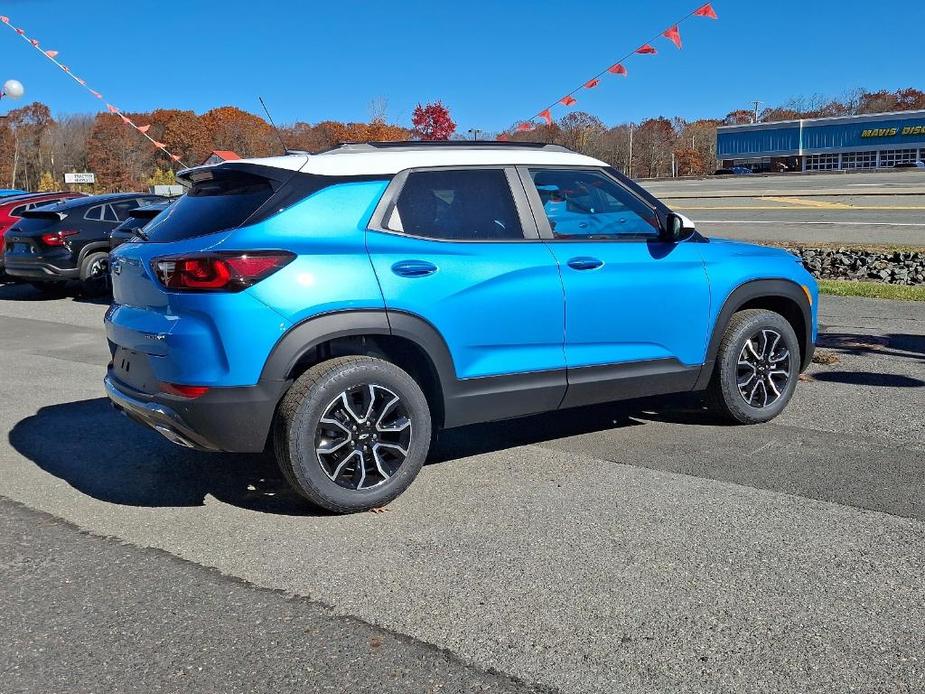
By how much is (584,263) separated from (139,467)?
2.85m

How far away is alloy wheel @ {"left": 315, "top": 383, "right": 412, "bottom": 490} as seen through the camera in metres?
4.33

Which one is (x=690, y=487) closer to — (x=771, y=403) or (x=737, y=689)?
(x=771, y=403)

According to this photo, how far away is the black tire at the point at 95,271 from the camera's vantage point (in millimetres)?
14031

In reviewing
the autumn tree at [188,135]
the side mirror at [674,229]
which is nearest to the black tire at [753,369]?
the side mirror at [674,229]

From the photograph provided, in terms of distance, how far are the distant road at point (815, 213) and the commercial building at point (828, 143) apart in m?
48.0

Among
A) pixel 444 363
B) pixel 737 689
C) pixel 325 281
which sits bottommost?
pixel 737 689

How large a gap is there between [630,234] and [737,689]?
302 centimetres

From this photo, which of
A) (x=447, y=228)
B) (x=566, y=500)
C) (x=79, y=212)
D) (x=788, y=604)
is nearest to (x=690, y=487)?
(x=566, y=500)

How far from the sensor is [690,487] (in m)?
4.72

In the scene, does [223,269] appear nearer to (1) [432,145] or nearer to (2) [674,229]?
(1) [432,145]

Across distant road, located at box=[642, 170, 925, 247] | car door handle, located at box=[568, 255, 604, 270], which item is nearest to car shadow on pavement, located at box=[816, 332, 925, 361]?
car door handle, located at box=[568, 255, 604, 270]

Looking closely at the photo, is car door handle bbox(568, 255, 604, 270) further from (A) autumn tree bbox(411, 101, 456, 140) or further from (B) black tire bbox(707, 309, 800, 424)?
(A) autumn tree bbox(411, 101, 456, 140)

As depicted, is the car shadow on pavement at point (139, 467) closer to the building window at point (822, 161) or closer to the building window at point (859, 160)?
the building window at point (859, 160)

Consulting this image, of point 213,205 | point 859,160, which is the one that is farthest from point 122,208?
point 859,160
